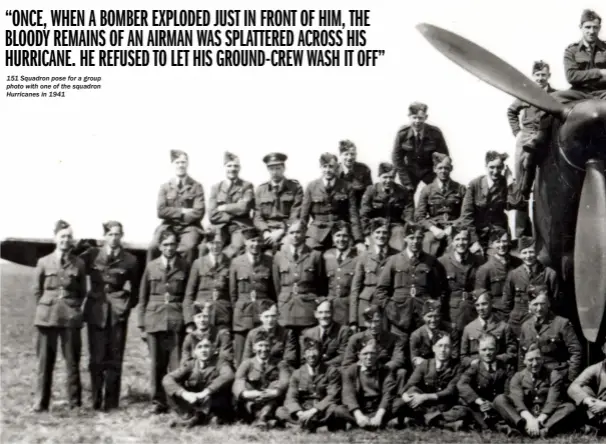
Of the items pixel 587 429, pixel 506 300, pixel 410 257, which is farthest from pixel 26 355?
pixel 587 429

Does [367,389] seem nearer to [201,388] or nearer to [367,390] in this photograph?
[367,390]

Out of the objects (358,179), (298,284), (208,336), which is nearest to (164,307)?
(208,336)

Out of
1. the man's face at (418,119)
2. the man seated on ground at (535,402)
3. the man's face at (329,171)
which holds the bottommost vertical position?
the man seated on ground at (535,402)

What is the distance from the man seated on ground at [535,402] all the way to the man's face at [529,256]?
783 millimetres

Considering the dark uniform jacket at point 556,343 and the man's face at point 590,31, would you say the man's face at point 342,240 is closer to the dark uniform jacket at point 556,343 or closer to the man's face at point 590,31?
the dark uniform jacket at point 556,343

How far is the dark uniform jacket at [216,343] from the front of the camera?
920 centimetres

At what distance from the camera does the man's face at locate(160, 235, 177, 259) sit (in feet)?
31.3

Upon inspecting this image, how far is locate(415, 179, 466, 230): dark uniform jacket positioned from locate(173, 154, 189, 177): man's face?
2.43 metres

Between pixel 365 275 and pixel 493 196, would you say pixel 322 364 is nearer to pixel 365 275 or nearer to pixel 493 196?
pixel 365 275

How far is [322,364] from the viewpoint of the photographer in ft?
29.3

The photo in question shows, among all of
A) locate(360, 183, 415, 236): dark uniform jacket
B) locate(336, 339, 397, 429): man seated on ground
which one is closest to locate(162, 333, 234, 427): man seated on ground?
locate(336, 339, 397, 429): man seated on ground

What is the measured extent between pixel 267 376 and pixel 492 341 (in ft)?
6.89

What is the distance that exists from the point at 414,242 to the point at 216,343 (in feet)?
6.98

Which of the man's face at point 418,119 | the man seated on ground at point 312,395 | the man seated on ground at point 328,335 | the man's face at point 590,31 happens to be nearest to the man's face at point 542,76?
the man's face at point 590,31
